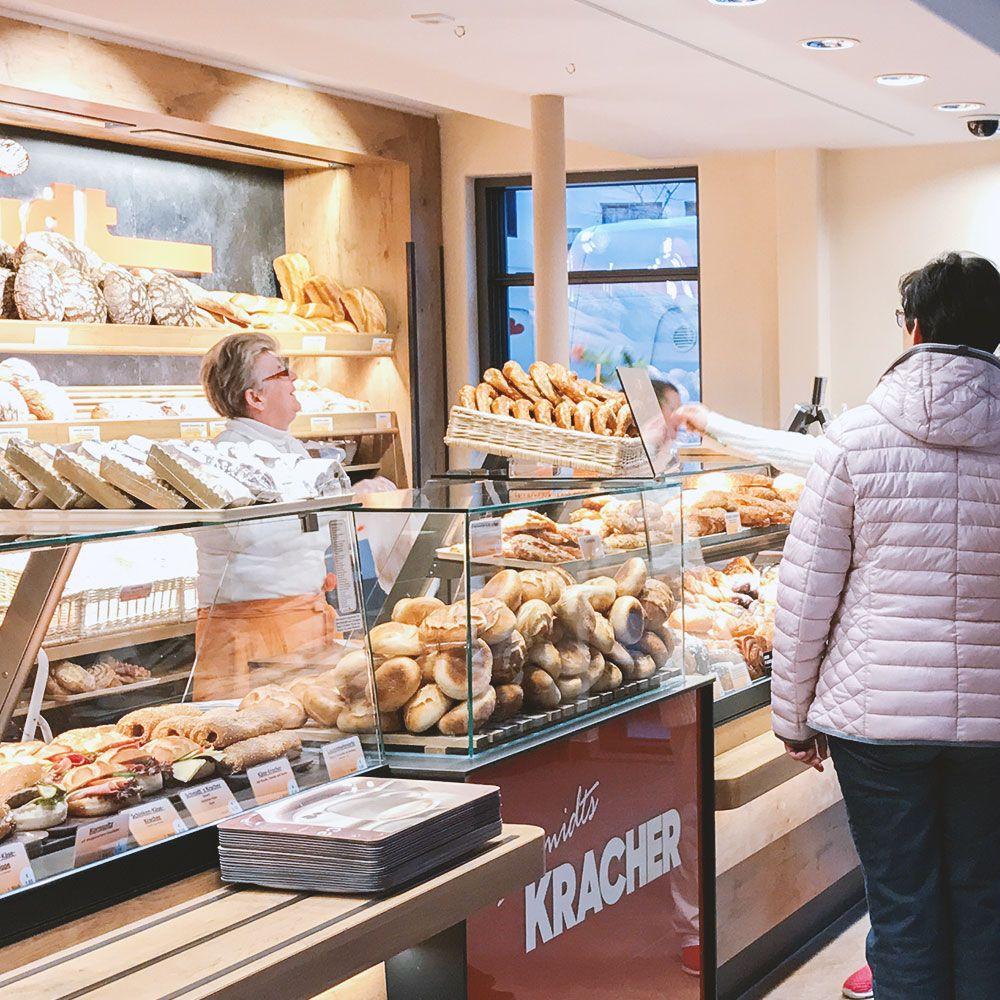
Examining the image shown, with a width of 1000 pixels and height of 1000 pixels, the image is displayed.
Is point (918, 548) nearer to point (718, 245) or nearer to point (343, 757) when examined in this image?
point (343, 757)

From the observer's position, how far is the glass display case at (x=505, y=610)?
2.38 m

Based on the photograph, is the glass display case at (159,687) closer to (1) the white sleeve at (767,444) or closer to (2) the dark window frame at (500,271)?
(1) the white sleeve at (767,444)

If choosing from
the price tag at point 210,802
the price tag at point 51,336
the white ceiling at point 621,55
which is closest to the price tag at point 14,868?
the price tag at point 210,802

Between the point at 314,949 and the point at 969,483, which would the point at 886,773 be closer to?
the point at 969,483

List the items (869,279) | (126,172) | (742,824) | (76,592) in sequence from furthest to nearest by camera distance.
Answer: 1. (869,279)
2. (126,172)
3. (742,824)
4. (76,592)

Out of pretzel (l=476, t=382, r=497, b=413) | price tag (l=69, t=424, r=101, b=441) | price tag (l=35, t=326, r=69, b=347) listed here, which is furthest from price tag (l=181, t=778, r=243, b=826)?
price tag (l=35, t=326, r=69, b=347)

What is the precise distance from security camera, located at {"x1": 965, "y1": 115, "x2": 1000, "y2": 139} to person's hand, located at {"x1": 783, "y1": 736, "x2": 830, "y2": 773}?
3895 millimetres

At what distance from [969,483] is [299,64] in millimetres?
3055

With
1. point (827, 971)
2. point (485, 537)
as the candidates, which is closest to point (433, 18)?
point (485, 537)

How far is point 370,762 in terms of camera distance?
228 cm

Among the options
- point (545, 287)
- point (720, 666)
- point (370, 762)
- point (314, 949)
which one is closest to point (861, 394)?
point (545, 287)

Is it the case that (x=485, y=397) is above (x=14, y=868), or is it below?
above

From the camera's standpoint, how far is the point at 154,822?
186 centimetres

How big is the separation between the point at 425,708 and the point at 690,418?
1.26 metres
